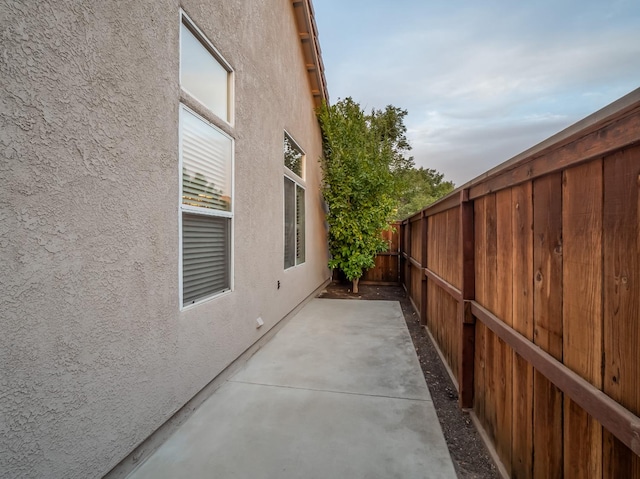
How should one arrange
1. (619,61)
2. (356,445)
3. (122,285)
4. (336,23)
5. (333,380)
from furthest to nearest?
(336,23) < (619,61) < (333,380) < (356,445) < (122,285)

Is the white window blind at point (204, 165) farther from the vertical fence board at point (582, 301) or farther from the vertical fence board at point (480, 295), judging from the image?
the vertical fence board at point (582, 301)

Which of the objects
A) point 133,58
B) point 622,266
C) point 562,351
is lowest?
point 562,351

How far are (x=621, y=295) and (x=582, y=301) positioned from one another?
21cm

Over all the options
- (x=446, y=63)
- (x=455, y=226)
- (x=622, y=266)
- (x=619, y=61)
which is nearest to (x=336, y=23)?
(x=446, y=63)

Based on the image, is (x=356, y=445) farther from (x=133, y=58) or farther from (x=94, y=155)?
(x=133, y=58)

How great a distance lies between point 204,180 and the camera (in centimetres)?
281

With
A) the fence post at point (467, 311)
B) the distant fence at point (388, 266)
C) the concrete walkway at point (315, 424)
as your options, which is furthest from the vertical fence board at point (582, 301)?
the distant fence at point (388, 266)

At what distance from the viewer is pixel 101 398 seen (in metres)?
1.68

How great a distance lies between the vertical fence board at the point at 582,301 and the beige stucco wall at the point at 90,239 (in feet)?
7.40

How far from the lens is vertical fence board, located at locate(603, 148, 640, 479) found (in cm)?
95

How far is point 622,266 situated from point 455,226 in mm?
2257

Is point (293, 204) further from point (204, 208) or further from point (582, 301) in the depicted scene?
point (582, 301)

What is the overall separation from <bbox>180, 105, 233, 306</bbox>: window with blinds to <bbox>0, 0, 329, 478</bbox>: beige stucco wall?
0.61 feet

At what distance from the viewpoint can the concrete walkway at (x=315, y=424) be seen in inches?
76.5
